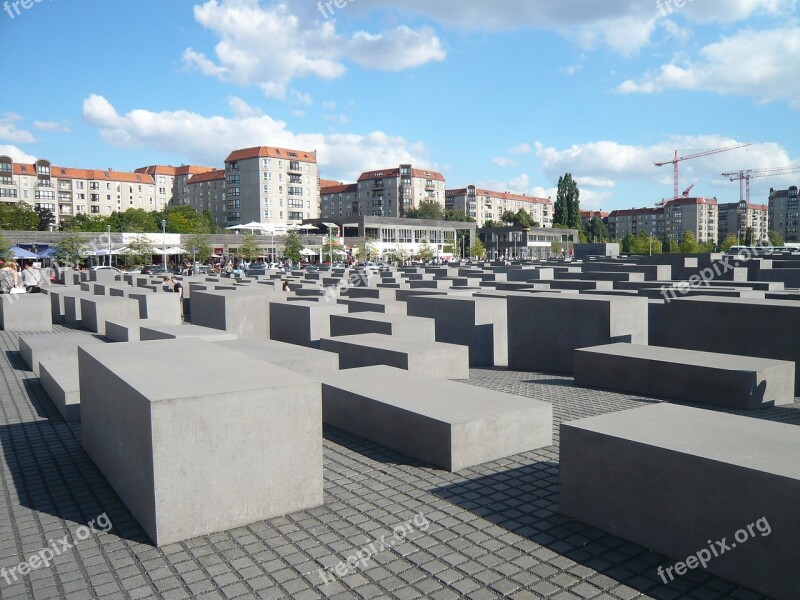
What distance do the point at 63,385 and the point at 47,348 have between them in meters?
3.00

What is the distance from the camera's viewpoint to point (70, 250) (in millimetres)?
48812

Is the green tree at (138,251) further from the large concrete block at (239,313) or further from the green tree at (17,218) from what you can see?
the large concrete block at (239,313)

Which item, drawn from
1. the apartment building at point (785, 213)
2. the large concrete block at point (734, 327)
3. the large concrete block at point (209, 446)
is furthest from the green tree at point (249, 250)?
the apartment building at point (785, 213)

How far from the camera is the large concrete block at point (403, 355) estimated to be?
31.0 ft

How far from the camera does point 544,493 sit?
17.7 feet

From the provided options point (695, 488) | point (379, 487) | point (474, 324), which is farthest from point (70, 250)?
point (695, 488)

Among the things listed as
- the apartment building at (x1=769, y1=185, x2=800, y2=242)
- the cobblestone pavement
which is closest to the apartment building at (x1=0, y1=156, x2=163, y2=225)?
the cobblestone pavement

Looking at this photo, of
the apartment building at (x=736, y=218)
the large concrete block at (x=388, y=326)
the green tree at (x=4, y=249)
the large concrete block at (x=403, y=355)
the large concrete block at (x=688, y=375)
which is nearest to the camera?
the large concrete block at (x=688, y=375)

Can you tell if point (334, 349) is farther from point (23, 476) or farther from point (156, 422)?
point (156, 422)

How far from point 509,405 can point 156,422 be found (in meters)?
3.54

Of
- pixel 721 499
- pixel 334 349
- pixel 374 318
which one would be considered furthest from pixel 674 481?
pixel 374 318

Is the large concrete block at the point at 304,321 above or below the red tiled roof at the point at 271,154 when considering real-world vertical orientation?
below

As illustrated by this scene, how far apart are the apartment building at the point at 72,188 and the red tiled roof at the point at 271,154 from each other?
27.7 m

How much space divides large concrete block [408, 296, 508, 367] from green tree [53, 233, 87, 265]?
4260 centimetres
